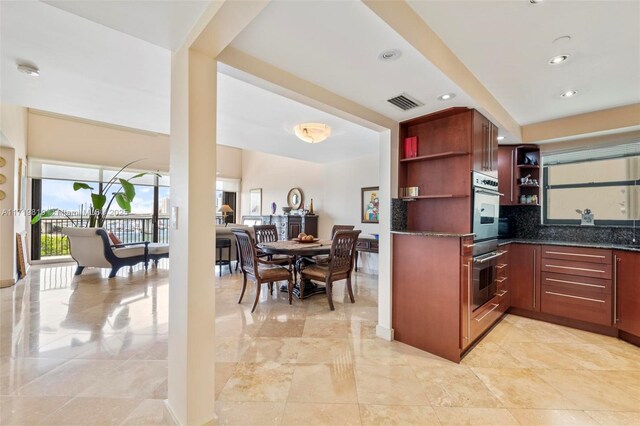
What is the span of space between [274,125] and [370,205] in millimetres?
2939

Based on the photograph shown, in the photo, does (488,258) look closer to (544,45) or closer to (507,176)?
(507,176)

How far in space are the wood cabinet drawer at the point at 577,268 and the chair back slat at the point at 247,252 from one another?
133 inches

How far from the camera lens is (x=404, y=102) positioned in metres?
2.40

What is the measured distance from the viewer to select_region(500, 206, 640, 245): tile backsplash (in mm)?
3123

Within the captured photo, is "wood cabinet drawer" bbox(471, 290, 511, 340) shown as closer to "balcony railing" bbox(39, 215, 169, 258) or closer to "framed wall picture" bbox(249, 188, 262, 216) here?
"balcony railing" bbox(39, 215, 169, 258)

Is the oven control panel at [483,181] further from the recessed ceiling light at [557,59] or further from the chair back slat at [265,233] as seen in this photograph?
the chair back slat at [265,233]

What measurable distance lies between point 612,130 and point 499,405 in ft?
10.5

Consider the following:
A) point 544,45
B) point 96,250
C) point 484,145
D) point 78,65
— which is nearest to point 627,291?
point 484,145

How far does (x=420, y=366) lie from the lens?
2248 mm

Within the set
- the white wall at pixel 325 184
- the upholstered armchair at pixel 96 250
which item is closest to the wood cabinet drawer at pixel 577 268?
the white wall at pixel 325 184

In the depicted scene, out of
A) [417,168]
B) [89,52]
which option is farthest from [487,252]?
[89,52]

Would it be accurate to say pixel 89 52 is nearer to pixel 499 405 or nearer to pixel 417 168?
pixel 417 168

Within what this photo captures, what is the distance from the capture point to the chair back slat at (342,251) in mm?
3533

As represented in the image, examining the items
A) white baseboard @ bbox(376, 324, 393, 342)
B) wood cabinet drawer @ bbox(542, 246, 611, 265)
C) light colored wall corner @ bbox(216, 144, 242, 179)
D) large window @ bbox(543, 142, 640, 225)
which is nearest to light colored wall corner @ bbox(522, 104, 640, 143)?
large window @ bbox(543, 142, 640, 225)
